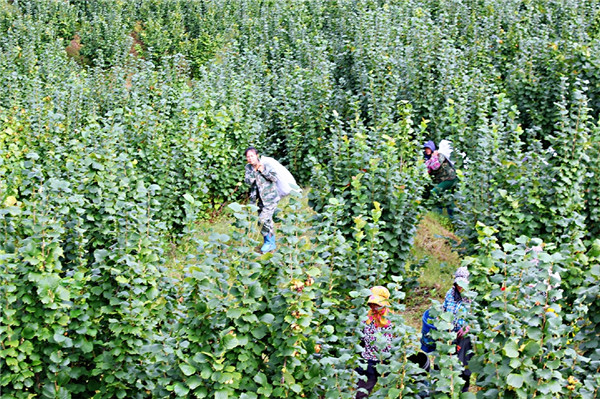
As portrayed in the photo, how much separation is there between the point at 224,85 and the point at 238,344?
383 inches

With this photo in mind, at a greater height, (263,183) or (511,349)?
(511,349)

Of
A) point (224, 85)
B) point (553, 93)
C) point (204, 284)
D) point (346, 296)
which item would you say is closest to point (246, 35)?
point (224, 85)

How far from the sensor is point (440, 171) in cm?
1130

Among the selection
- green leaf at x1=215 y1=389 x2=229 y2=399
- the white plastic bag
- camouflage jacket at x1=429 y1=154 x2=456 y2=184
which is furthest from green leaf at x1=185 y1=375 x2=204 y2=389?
camouflage jacket at x1=429 y1=154 x2=456 y2=184

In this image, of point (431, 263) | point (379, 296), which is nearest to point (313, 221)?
point (379, 296)

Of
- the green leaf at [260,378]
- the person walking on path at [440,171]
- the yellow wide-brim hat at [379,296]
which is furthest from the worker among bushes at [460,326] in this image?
the person walking on path at [440,171]

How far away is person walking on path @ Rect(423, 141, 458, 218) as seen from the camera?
1122 cm

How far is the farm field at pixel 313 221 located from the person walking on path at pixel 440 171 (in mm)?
169

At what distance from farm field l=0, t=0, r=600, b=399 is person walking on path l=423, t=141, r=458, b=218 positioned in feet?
0.55

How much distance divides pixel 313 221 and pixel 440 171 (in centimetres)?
439

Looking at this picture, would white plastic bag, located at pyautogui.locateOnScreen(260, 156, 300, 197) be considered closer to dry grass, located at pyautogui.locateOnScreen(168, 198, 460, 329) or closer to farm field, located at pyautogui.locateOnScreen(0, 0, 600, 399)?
dry grass, located at pyautogui.locateOnScreen(168, 198, 460, 329)

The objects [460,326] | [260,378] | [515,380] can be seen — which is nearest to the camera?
[515,380]

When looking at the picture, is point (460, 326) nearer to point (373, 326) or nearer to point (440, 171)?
point (373, 326)

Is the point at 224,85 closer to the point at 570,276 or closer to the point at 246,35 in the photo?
the point at 246,35
